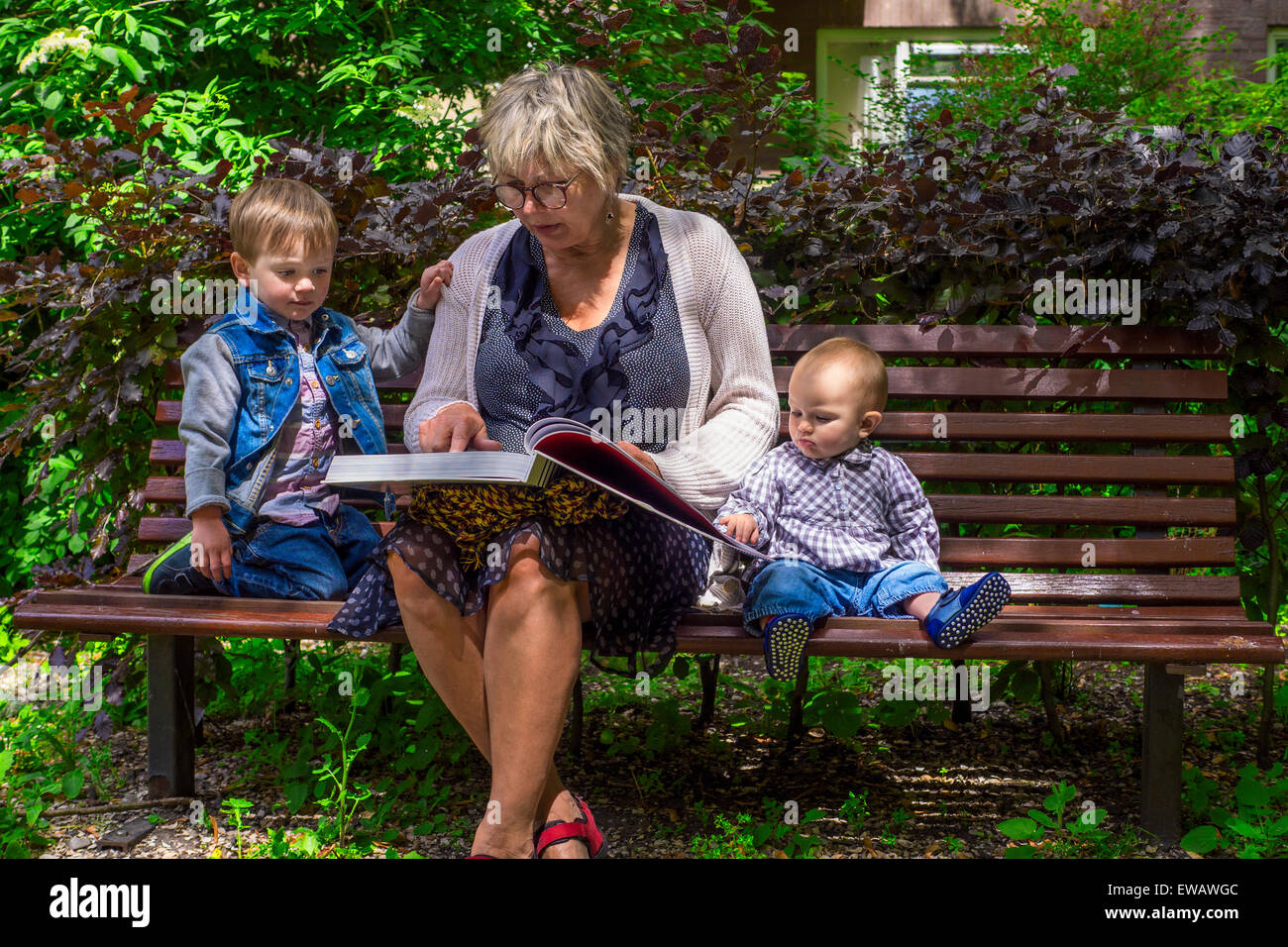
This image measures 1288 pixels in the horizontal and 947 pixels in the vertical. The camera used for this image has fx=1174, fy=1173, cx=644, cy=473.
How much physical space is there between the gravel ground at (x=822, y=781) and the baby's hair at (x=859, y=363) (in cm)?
99

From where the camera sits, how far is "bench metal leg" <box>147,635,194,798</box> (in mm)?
2881

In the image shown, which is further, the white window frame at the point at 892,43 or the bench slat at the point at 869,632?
the white window frame at the point at 892,43

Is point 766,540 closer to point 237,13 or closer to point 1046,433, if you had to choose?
point 1046,433

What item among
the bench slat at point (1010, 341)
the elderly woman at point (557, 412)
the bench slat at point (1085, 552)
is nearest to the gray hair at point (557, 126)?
the elderly woman at point (557, 412)

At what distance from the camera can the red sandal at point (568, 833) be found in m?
2.25

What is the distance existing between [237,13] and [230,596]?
2.64m

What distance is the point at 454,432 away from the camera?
92.5 inches

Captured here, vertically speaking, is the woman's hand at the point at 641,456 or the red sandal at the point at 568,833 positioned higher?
the woman's hand at the point at 641,456

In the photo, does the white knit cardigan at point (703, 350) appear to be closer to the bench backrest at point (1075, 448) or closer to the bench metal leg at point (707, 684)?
the bench backrest at point (1075, 448)

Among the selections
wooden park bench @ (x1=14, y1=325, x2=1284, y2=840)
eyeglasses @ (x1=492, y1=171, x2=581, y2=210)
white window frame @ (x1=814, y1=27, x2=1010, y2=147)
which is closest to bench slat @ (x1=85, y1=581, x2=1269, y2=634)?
wooden park bench @ (x1=14, y1=325, x2=1284, y2=840)

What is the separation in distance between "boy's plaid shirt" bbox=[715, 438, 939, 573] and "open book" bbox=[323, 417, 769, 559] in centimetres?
61

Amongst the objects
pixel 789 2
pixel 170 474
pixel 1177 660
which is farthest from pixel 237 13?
pixel 789 2

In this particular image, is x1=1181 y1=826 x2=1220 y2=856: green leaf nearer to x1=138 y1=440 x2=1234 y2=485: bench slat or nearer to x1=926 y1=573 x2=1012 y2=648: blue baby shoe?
x1=926 y1=573 x2=1012 y2=648: blue baby shoe

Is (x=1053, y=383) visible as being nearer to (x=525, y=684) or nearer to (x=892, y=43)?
(x=525, y=684)
